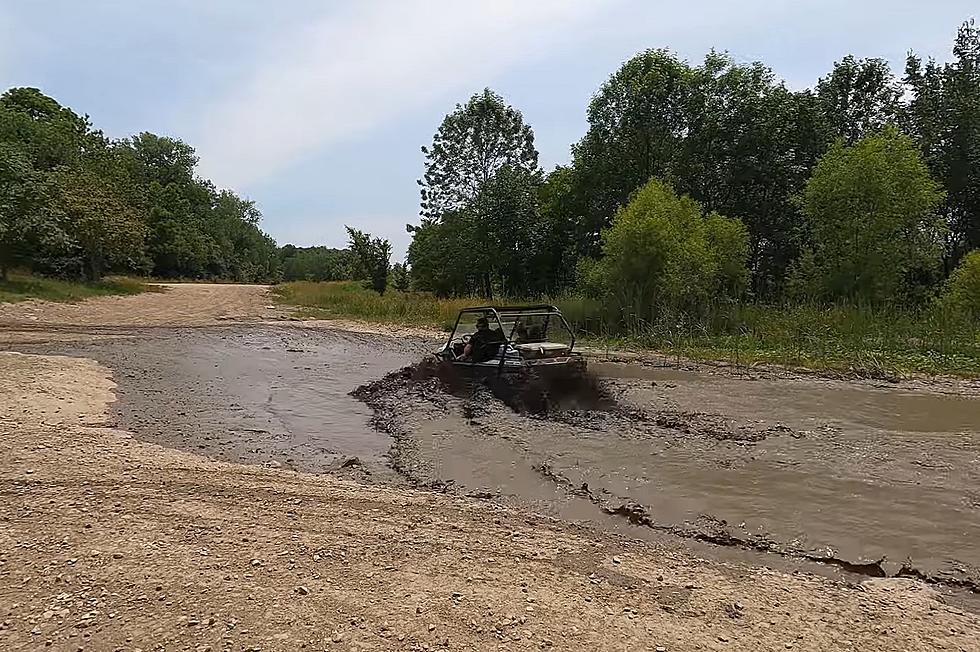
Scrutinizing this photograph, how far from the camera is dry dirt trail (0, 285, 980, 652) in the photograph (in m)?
3.79

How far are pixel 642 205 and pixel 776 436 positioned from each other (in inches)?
553

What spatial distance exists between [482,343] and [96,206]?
27584 mm

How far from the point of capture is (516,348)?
12.8 m

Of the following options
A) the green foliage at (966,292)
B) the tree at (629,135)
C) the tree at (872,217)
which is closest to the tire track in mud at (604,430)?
the green foliage at (966,292)

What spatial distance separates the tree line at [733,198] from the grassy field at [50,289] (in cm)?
1601

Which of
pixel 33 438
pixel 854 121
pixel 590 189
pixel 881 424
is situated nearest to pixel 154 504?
pixel 33 438

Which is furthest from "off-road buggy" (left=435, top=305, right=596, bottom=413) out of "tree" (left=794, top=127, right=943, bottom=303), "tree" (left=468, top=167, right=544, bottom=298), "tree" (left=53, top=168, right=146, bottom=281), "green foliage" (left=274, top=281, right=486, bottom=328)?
"tree" (left=53, top=168, right=146, bottom=281)

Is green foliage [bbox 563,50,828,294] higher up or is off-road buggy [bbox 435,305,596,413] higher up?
green foliage [bbox 563,50,828,294]

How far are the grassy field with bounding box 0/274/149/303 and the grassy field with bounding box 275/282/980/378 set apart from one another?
15.5 metres

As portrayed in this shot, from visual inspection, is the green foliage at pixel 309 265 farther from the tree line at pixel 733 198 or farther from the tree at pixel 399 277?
the tree line at pixel 733 198

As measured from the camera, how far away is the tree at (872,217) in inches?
842

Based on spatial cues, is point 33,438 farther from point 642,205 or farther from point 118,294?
point 118,294

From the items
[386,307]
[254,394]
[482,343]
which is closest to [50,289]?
[386,307]

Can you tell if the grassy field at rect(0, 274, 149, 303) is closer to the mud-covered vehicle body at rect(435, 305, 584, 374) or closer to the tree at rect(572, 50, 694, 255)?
the mud-covered vehicle body at rect(435, 305, 584, 374)
